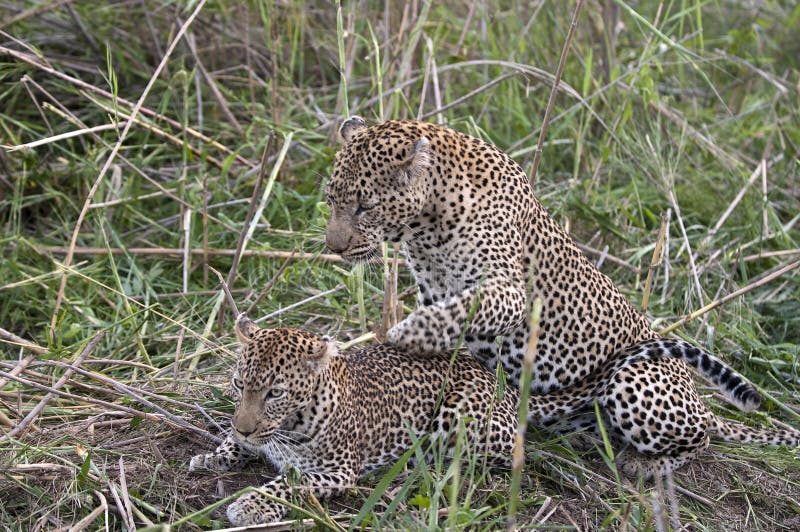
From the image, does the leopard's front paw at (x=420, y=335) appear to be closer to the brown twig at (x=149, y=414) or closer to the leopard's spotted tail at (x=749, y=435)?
the brown twig at (x=149, y=414)

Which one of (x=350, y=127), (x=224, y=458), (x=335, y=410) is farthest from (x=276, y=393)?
(x=350, y=127)

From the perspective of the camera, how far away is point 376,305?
7.40 m

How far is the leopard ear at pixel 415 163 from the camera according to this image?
213 inches

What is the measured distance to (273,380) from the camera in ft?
16.5

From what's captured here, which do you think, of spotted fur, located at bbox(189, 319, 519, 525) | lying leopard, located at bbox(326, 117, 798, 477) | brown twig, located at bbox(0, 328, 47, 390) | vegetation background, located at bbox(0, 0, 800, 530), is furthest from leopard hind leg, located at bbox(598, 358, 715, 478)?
brown twig, located at bbox(0, 328, 47, 390)

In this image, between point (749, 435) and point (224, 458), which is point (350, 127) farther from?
point (749, 435)

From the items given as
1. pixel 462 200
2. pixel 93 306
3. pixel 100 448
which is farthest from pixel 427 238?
pixel 93 306

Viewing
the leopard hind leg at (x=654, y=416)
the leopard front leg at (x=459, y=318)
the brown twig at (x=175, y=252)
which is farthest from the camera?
the brown twig at (x=175, y=252)

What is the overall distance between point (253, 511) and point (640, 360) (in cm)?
223

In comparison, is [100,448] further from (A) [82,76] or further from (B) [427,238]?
(A) [82,76]

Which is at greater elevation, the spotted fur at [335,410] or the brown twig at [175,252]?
the spotted fur at [335,410]

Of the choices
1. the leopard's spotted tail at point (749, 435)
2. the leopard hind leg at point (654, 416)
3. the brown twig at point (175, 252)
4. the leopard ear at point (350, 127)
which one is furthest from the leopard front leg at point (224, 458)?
the leopard's spotted tail at point (749, 435)

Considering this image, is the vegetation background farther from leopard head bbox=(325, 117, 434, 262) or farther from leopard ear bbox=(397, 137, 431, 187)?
leopard ear bbox=(397, 137, 431, 187)

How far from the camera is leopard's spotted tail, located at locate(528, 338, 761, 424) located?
19.1 ft
